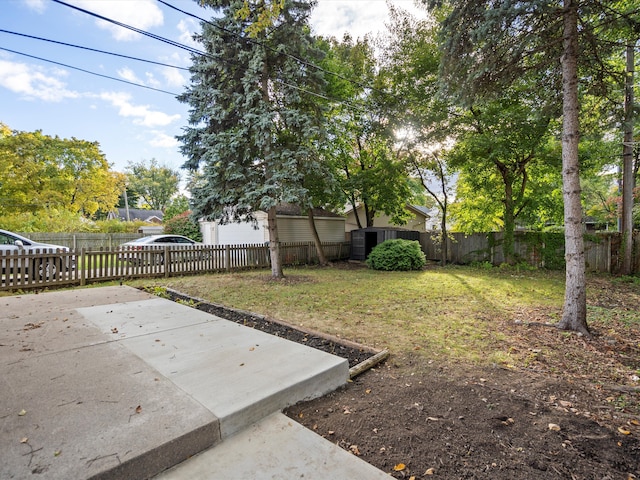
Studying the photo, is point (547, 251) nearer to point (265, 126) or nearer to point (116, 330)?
point (265, 126)

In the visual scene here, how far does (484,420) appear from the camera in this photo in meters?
2.25

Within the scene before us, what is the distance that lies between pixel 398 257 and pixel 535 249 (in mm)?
5455

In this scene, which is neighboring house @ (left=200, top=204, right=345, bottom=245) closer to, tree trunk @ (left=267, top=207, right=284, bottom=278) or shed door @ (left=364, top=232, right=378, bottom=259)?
shed door @ (left=364, top=232, right=378, bottom=259)

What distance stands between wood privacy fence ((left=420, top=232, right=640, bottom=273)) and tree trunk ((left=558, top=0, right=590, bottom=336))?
822 centimetres

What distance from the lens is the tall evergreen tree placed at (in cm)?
877

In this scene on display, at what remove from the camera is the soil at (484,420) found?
181 cm

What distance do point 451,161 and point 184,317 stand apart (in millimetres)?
11310

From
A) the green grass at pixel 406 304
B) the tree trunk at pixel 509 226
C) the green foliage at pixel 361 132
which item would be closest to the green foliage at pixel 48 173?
the green grass at pixel 406 304

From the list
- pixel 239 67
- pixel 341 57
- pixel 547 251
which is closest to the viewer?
pixel 239 67

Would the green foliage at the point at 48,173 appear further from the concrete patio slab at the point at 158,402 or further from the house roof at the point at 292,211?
the concrete patio slab at the point at 158,402

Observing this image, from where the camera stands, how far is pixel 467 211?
17.9 m

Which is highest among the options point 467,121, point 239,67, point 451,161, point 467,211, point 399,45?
point 399,45

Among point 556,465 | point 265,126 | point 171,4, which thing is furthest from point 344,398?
point 265,126

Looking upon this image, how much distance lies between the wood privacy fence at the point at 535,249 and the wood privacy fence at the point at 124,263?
7018 millimetres
